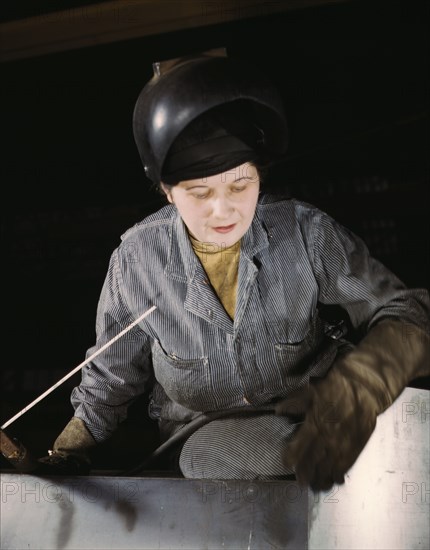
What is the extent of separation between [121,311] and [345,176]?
7.99 feet

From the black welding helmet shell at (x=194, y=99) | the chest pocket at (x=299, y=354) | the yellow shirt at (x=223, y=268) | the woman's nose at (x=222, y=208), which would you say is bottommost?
the chest pocket at (x=299, y=354)

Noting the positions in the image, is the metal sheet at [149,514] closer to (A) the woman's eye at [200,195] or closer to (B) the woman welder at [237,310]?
(B) the woman welder at [237,310]

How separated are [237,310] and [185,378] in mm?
308

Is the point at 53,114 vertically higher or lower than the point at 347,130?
higher

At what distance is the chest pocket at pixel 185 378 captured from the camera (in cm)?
219

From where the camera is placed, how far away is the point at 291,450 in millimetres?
1649

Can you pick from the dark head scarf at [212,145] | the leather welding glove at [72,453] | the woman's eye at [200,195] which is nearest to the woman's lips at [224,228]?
the woman's eye at [200,195]

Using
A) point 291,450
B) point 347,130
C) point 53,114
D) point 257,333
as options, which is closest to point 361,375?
point 291,450

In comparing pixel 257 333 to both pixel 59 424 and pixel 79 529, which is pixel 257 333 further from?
pixel 59 424

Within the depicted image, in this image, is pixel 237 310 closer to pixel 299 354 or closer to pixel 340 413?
pixel 299 354

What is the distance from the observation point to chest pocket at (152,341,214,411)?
219 centimetres

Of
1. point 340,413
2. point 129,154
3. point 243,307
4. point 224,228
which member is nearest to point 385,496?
point 340,413

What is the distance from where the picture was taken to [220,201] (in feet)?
6.07

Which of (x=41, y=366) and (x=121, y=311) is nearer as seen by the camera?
(x=121, y=311)
